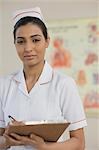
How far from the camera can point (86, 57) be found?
143 inches

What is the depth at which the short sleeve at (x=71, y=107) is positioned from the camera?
1.38m

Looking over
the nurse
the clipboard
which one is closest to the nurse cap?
the nurse

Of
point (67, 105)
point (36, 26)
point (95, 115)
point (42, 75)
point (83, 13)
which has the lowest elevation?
point (95, 115)

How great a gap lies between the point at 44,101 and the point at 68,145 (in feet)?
0.75

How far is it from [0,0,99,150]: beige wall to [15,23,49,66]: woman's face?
A: 2.32m

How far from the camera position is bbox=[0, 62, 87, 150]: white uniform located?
1.39 metres

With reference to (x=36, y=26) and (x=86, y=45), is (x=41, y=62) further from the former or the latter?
(x=86, y=45)

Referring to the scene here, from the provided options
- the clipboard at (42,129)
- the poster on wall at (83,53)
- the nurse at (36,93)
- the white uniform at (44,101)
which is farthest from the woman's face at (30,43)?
the poster on wall at (83,53)

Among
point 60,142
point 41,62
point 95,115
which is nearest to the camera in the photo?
point 60,142

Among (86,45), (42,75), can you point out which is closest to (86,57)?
(86,45)

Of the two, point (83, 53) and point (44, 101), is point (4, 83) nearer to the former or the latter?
point (44, 101)

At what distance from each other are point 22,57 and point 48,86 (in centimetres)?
19

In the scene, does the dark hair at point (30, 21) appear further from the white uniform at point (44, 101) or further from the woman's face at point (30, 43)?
the white uniform at point (44, 101)

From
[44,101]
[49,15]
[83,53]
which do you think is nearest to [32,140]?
[44,101]
